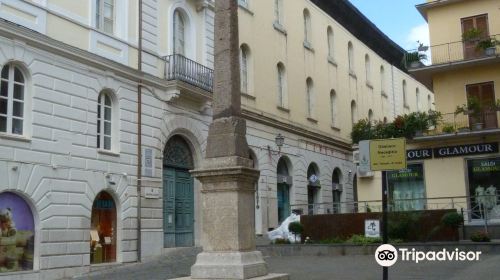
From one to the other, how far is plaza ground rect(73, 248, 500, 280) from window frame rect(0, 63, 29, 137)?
4485 mm

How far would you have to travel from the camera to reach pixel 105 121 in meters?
19.9

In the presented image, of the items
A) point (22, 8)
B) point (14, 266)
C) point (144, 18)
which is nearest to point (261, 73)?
point (144, 18)

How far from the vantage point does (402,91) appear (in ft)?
164

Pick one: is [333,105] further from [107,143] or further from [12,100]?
[12,100]

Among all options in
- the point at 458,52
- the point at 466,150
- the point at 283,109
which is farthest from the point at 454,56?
the point at 283,109

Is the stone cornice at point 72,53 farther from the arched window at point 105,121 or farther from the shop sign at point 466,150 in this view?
the shop sign at point 466,150

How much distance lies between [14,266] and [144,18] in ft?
32.4

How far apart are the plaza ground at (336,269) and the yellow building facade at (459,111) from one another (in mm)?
7323

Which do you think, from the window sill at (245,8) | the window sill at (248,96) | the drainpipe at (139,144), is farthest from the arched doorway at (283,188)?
the drainpipe at (139,144)

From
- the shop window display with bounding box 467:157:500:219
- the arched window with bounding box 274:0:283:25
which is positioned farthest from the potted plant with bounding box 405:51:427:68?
the arched window with bounding box 274:0:283:25

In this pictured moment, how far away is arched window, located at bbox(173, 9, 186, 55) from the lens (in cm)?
2391

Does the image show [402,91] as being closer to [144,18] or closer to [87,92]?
[144,18]

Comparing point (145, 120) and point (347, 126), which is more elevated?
point (347, 126)

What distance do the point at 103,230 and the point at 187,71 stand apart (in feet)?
23.1
